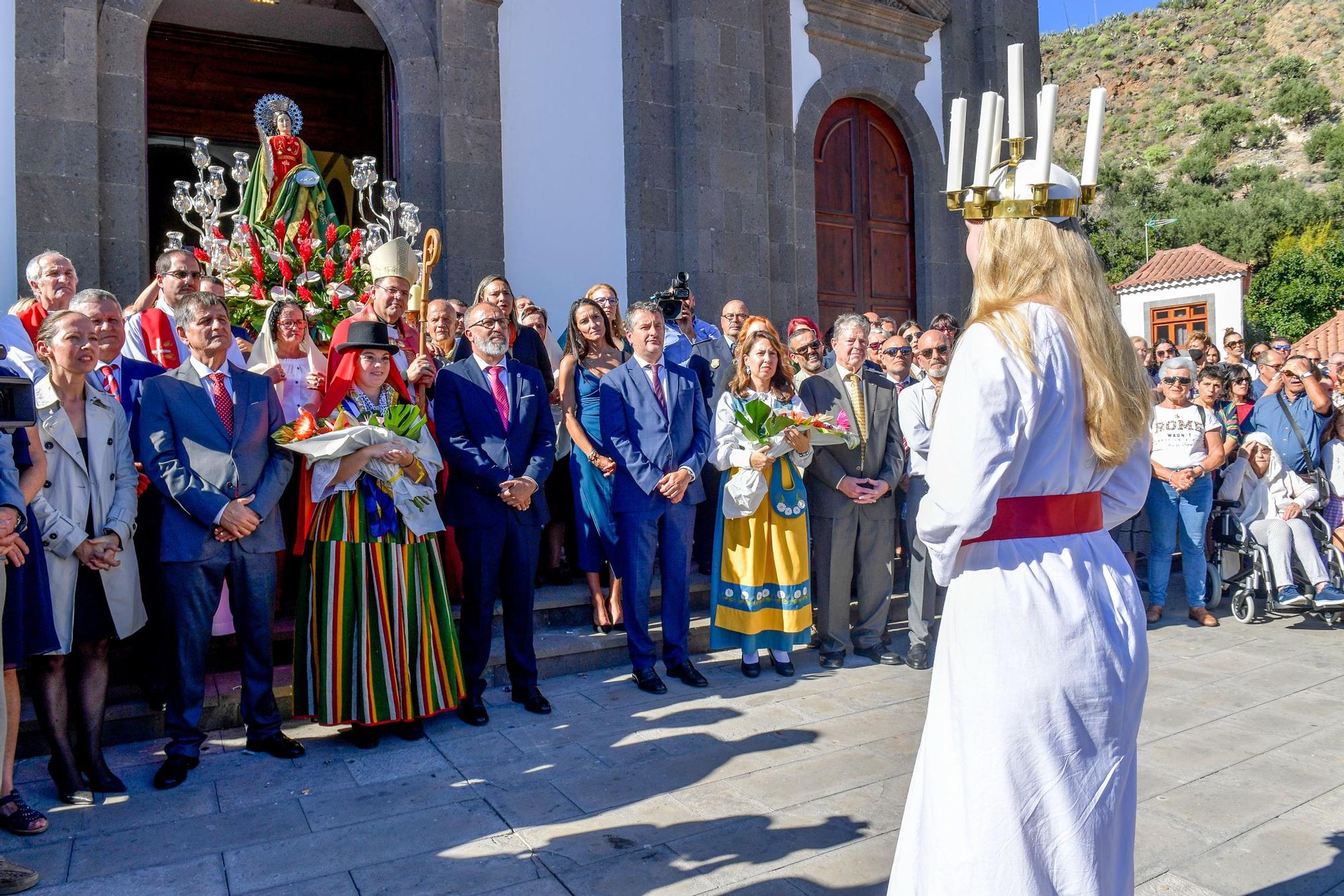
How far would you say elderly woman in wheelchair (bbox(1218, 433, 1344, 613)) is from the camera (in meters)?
7.02

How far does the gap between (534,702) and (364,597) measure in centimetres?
103

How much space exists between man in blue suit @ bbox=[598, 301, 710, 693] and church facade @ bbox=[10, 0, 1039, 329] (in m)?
3.40

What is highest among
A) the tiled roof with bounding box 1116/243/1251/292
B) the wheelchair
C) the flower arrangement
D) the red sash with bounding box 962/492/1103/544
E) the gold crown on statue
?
the tiled roof with bounding box 1116/243/1251/292

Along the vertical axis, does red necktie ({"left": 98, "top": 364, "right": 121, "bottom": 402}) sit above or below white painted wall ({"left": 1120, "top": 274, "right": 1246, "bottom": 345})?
below

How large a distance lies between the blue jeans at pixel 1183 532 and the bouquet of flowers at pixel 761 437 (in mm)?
2886

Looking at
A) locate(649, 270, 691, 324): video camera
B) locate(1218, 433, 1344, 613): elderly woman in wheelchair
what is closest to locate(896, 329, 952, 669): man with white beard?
locate(649, 270, 691, 324): video camera

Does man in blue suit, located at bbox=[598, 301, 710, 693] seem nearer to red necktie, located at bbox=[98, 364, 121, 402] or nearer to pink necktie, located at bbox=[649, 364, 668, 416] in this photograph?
pink necktie, located at bbox=[649, 364, 668, 416]

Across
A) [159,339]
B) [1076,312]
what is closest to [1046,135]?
[1076,312]

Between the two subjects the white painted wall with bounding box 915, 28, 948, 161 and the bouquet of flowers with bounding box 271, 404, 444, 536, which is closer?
the bouquet of flowers with bounding box 271, 404, 444, 536

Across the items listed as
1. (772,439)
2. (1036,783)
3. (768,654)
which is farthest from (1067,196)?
(768,654)

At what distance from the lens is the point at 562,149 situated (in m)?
9.23

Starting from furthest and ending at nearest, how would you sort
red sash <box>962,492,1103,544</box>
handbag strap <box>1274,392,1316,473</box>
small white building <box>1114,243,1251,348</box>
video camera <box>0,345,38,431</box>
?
small white building <box>1114,243,1251,348</box>
handbag strap <box>1274,392,1316,473</box>
video camera <box>0,345,38,431</box>
red sash <box>962,492,1103,544</box>

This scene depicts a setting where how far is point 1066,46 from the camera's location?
2908 inches

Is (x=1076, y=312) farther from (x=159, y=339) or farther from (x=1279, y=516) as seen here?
(x=1279, y=516)
